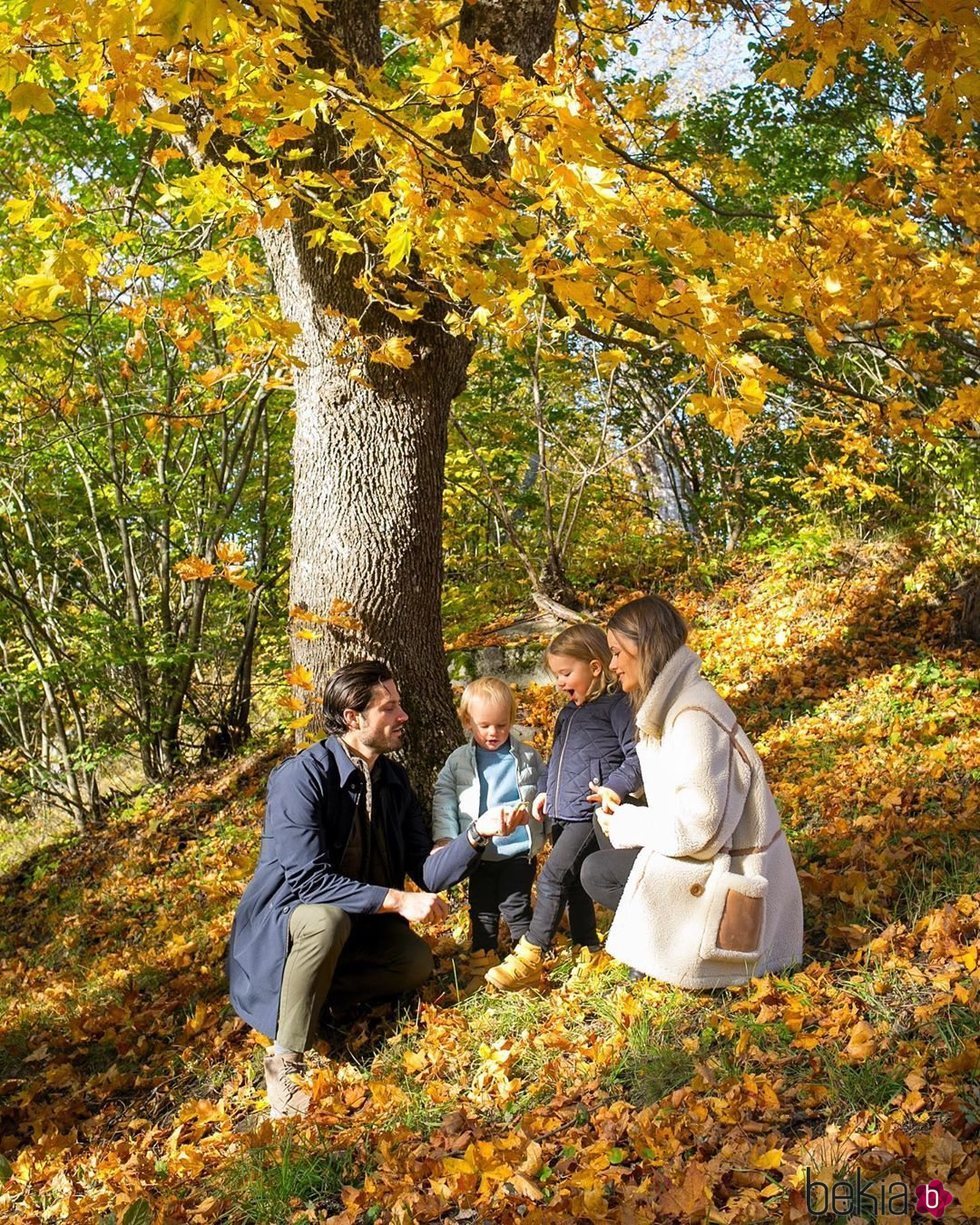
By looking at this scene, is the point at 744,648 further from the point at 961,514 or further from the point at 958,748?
the point at 958,748

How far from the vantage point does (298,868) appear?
135 inches

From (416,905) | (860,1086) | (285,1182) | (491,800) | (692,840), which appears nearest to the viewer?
(860,1086)

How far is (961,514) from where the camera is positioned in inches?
331

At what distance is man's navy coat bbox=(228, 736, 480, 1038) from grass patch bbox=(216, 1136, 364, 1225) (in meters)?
0.51

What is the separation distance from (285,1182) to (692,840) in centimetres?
151

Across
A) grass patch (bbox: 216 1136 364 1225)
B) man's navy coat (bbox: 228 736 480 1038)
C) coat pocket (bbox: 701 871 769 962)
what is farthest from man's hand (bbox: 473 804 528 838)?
grass patch (bbox: 216 1136 364 1225)

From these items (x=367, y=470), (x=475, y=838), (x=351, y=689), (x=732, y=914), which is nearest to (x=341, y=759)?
(x=351, y=689)

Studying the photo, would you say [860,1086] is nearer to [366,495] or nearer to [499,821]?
[499,821]

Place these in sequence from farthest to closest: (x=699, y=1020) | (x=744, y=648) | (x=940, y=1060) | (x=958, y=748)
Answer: (x=744, y=648) → (x=958, y=748) → (x=699, y=1020) → (x=940, y=1060)

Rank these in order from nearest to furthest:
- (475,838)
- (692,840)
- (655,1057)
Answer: (655,1057), (692,840), (475,838)

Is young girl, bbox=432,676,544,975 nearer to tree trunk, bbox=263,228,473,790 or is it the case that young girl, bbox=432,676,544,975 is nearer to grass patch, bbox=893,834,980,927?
tree trunk, bbox=263,228,473,790

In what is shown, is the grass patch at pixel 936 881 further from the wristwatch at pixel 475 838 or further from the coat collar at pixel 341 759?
the coat collar at pixel 341 759

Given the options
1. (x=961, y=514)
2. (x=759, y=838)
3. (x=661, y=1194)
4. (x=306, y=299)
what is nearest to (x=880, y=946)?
(x=759, y=838)

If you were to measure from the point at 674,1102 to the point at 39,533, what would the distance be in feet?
25.1
